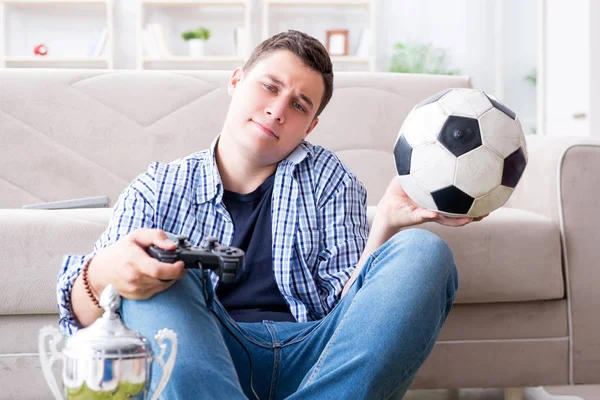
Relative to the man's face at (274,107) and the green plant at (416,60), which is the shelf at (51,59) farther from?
the man's face at (274,107)

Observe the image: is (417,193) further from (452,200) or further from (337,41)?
(337,41)

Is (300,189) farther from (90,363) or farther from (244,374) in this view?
(90,363)

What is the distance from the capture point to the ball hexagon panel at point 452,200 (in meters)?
1.18

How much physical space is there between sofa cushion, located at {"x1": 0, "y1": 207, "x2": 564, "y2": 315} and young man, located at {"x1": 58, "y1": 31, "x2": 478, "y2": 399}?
12.1 inches

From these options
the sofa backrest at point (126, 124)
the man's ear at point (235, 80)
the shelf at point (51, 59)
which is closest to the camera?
the man's ear at point (235, 80)

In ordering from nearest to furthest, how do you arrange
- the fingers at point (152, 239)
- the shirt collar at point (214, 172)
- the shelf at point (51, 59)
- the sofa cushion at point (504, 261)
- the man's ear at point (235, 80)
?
the fingers at point (152, 239), the shirt collar at point (214, 172), the man's ear at point (235, 80), the sofa cushion at point (504, 261), the shelf at point (51, 59)

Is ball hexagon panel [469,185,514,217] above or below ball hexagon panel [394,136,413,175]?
below

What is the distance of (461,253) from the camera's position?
5.25 ft

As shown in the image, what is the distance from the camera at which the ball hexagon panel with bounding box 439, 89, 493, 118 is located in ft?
3.94

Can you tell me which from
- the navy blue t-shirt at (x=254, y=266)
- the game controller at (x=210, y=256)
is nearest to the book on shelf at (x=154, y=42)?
the navy blue t-shirt at (x=254, y=266)

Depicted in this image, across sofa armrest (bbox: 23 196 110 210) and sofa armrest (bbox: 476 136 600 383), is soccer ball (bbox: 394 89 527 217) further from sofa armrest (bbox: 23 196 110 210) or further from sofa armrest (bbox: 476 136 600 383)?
sofa armrest (bbox: 23 196 110 210)

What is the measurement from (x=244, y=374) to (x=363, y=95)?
1201 mm

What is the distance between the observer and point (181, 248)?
841mm

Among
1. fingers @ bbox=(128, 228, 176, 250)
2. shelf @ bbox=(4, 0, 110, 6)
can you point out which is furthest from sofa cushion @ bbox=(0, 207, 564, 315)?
shelf @ bbox=(4, 0, 110, 6)
